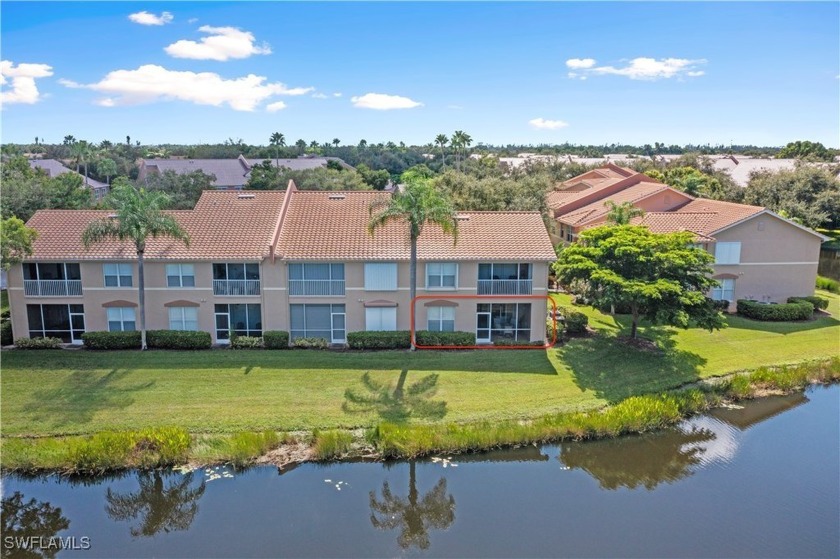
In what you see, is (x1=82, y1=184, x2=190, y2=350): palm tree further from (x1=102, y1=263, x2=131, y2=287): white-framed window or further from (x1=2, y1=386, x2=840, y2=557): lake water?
(x1=2, y1=386, x2=840, y2=557): lake water

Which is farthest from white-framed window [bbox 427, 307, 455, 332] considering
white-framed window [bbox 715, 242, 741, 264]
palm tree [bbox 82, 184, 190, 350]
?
white-framed window [bbox 715, 242, 741, 264]

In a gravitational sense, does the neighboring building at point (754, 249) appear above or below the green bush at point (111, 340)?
above

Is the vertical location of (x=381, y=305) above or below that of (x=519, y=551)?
above

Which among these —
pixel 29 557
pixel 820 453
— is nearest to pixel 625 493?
pixel 820 453

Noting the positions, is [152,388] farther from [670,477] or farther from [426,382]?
[670,477]

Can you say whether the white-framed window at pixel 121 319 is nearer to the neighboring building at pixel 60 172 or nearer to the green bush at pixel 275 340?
the green bush at pixel 275 340

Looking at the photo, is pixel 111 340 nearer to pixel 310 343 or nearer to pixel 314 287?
pixel 310 343

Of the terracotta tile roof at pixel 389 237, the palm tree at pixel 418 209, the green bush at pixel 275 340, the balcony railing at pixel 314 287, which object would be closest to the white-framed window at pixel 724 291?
the terracotta tile roof at pixel 389 237
